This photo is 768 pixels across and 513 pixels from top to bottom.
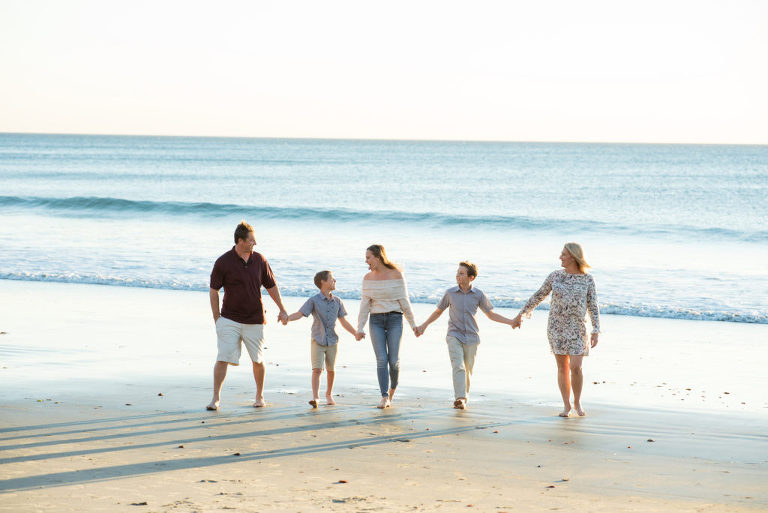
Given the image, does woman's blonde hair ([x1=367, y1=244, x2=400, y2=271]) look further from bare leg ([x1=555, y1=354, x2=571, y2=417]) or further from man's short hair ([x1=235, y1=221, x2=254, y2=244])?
bare leg ([x1=555, y1=354, x2=571, y2=417])

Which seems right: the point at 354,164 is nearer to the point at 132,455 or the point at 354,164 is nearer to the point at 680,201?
the point at 680,201

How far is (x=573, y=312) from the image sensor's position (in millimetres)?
8039

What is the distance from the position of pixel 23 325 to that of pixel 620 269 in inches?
534

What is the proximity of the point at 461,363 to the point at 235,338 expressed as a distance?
2.07m

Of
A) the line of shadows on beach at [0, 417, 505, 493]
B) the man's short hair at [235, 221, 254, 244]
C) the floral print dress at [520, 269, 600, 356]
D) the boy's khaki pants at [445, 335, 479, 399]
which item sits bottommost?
the line of shadows on beach at [0, 417, 505, 493]

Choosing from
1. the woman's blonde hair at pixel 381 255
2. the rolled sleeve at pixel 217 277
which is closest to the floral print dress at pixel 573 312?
the woman's blonde hair at pixel 381 255

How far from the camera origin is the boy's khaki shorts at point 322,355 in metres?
8.21

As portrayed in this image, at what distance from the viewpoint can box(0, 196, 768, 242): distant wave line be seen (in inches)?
1292

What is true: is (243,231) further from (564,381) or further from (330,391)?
(564,381)

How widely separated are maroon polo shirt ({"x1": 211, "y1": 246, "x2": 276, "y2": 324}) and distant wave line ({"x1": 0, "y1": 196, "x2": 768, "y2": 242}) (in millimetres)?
25881

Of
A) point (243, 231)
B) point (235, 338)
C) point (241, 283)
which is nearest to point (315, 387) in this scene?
point (235, 338)

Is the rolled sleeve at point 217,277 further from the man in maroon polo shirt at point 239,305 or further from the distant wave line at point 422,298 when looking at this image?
the distant wave line at point 422,298

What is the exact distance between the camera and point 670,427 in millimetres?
7531

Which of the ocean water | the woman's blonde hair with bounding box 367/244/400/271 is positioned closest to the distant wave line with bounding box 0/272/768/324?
the ocean water
